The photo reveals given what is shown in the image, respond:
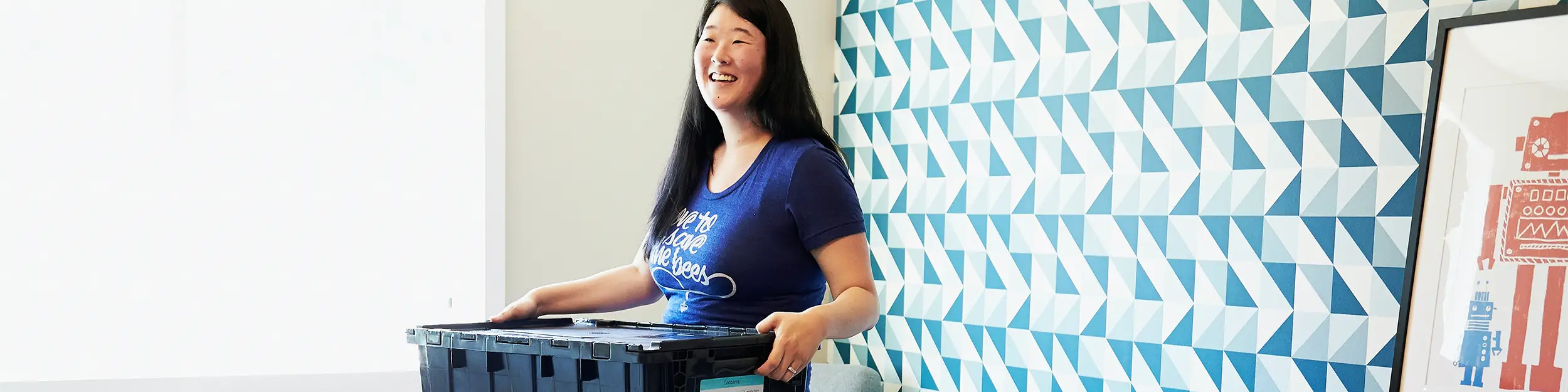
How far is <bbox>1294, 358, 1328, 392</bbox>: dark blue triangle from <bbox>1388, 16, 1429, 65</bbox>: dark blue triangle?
62 centimetres

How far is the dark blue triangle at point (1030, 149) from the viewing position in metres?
2.75

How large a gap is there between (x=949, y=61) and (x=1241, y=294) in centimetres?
99

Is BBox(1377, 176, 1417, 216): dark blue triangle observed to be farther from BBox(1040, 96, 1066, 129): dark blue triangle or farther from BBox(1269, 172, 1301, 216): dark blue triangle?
BBox(1040, 96, 1066, 129): dark blue triangle

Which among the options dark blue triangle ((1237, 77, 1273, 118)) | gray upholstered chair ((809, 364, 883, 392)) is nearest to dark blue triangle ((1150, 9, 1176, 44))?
dark blue triangle ((1237, 77, 1273, 118))

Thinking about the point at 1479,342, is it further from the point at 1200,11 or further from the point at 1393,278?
the point at 1200,11

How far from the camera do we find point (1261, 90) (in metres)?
2.32

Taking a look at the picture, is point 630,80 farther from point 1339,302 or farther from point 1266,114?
point 1339,302

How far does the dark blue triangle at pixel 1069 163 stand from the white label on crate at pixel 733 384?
167cm

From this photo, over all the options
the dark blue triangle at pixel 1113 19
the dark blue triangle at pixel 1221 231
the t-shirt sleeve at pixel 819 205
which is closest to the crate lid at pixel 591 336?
the t-shirt sleeve at pixel 819 205

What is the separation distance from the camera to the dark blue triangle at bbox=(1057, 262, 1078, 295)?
2.68m

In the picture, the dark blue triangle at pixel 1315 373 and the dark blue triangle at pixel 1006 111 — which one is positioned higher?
the dark blue triangle at pixel 1006 111

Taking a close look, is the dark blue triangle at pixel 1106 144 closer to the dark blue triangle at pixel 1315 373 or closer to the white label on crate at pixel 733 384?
the dark blue triangle at pixel 1315 373

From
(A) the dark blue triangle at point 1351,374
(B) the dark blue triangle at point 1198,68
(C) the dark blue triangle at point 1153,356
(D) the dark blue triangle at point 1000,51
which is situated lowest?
(C) the dark blue triangle at point 1153,356

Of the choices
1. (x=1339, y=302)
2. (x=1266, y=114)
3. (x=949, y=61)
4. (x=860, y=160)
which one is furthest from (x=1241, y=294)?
(x=860, y=160)
